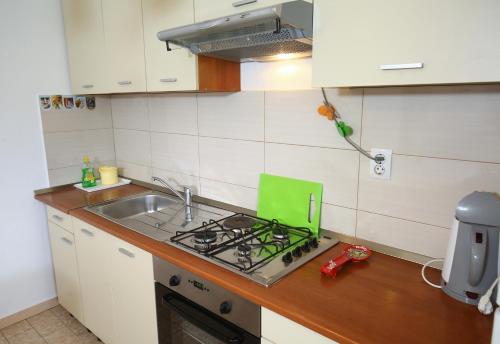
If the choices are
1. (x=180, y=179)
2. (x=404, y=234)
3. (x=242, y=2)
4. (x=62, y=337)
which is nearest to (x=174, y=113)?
(x=180, y=179)

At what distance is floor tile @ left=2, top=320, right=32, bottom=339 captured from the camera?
7.15 feet

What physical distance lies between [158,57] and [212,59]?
264mm

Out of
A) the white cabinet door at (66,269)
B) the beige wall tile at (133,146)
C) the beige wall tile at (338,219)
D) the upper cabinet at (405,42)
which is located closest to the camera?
the upper cabinet at (405,42)

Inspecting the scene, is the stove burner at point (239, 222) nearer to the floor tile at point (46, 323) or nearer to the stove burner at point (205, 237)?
the stove burner at point (205, 237)

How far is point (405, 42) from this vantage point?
932mm

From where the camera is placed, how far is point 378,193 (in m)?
1.36


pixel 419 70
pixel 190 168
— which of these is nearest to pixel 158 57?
pixel 190 168

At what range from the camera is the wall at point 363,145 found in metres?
1.15

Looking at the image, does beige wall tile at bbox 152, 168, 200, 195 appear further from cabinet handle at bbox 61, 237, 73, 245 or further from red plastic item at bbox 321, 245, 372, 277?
red plastic item at bbox 321, 245, 372, 277

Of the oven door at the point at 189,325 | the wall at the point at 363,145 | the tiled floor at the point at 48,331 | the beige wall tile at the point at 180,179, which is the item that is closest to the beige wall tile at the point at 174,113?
the wall at the point at 363,145

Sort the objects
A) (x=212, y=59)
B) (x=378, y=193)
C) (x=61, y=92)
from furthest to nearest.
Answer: (x=61, y=92) < (x=212, y=59) < (x=378, y=193)

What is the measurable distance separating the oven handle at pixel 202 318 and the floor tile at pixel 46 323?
3.99 ft

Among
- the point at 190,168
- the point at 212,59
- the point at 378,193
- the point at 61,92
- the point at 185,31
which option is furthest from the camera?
the point at 61,92

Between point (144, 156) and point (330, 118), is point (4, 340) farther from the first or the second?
point (330, 118)
